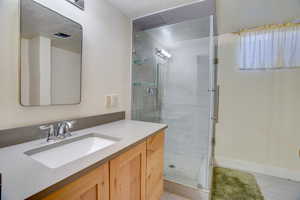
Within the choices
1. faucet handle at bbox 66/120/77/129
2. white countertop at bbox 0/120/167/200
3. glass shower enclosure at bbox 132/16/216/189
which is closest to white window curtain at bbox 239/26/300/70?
glass shower enclosure at bbox 132/16/216/189

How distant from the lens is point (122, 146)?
0.86 m

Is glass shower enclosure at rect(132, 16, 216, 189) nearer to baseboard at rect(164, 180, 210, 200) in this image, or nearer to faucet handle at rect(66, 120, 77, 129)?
baseboard at rect(164, 180, 210, 200)

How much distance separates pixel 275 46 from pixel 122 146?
2357 mm

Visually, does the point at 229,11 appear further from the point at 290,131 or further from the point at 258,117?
the point at 290,131

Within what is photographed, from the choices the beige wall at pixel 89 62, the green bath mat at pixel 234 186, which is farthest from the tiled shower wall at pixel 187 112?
the beige wall at pixel 89 62

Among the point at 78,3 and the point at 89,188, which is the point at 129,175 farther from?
the point at 78,3

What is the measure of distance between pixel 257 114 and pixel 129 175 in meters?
2.07

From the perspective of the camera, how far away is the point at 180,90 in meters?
2.10

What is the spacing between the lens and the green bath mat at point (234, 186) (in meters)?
1.57

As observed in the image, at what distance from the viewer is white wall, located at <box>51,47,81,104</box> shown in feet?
3.53

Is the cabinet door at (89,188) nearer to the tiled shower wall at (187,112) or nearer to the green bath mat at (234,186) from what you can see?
the tiled shower wall at (187,112)

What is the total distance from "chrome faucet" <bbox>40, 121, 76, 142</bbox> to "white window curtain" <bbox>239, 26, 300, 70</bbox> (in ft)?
7.74

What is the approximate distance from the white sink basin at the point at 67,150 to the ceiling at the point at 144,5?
140 centimetres

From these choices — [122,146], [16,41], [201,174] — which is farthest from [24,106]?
[201,174]
